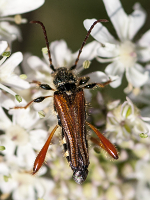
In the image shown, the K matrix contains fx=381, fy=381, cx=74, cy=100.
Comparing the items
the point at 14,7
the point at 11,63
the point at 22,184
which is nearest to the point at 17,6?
the point at 14,7

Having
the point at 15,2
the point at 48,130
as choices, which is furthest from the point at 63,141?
the point at 15,2

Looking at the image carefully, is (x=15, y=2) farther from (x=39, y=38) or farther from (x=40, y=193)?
(x=40, y=193)

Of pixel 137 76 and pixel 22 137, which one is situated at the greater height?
pixel 137 76

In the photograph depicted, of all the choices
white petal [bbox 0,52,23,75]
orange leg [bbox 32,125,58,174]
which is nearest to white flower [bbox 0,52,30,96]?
white petal [bbox 0,52,23,75]

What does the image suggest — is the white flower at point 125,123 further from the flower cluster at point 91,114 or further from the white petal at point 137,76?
the white petal at point 137,76

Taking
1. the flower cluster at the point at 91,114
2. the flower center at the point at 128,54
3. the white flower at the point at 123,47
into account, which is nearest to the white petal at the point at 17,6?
the flower cluster at the point at 91,114

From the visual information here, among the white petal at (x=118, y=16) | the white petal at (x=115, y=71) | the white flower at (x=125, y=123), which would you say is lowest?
the white flower at (x=125, y=123)

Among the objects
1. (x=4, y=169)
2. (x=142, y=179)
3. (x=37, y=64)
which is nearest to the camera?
(x=37, y=64)

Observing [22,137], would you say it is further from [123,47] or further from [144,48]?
[144,48]
